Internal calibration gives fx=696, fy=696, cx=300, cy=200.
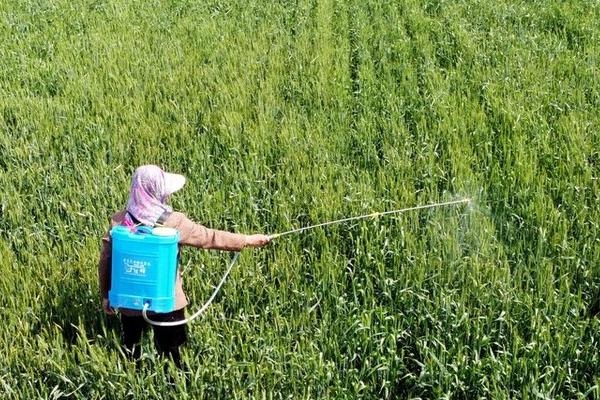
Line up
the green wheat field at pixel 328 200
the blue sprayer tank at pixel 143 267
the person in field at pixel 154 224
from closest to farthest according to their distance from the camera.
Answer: the blue sprayer tank at pixel 143 267
the person in field at pixel 154 224
the green wheat field at pixel 328 200

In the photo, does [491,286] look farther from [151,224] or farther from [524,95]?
[524,95]

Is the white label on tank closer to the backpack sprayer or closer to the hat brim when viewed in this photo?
the backpack sprayer

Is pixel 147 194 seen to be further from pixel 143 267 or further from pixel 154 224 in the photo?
pixel 143 267

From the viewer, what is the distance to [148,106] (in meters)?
5.42

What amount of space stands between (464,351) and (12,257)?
2266 mm

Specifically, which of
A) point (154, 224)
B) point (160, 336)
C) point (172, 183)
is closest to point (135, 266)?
point (154, 224)

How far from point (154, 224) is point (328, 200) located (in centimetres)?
141

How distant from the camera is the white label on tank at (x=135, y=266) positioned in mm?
2506

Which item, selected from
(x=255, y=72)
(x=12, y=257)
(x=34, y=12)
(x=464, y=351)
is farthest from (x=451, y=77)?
(x=34, y=12)

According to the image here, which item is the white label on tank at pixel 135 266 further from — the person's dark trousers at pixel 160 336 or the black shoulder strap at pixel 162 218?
the person's dark trousers at pixel 160 336

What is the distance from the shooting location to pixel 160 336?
112 inches

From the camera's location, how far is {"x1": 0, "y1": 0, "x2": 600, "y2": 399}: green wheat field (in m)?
2.78

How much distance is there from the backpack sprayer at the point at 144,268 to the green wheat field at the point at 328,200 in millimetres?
329

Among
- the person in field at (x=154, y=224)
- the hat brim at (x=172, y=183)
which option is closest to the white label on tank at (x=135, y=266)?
the person in field at (x=154, y=224)
